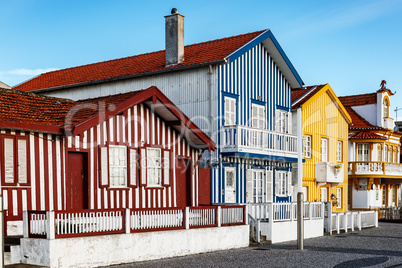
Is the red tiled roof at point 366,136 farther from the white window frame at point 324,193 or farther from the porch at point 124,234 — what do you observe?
the porch at point 124,234

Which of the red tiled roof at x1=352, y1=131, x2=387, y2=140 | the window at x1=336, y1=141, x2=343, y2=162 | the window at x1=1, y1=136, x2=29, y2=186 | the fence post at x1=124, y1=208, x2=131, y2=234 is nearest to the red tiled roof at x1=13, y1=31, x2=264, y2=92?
the fence post at x1=124, y1=208, x2=131, y2=234

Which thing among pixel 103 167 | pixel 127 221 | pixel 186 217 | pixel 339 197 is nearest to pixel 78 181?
pixel 103 167

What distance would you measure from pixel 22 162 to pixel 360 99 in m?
33.7

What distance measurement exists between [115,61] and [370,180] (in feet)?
69.6

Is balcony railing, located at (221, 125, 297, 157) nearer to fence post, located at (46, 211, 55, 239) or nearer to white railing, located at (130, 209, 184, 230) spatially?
white railing, located at (130, 209, 184, 230)

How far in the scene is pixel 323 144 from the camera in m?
35.3

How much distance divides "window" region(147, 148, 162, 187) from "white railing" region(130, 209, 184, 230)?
207 centimetres

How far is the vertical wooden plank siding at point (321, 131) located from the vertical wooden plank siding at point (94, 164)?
14710 millimetres

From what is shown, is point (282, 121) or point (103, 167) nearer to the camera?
point (103, 167)

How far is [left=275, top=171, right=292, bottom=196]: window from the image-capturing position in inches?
1074

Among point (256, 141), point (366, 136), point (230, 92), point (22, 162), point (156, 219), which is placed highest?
point (230, 92)

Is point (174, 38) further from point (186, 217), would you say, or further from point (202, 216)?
point (186, 217)

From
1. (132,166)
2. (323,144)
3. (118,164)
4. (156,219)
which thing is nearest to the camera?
(156,219)

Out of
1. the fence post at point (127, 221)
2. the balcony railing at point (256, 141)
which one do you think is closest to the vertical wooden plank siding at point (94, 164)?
the fence post at point (127, 221)
